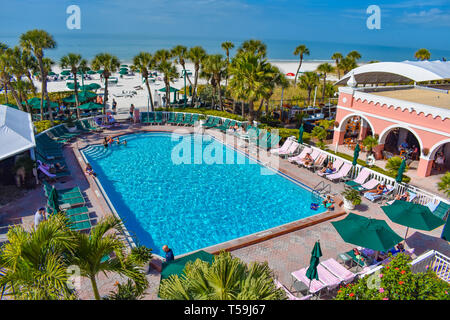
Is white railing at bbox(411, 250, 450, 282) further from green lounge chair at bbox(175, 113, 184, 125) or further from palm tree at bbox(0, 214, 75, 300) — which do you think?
green lounge chair at bbox(175, 113, 184, 125)

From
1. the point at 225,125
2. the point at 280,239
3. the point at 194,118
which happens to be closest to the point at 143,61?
the point at 194,118

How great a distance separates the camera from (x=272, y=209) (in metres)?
14.8

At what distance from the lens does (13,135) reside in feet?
49.0

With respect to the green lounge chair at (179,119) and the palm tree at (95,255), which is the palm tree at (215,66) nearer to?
the green lounge chair at (179,119)

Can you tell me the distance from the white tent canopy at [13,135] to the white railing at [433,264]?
15.5 metres

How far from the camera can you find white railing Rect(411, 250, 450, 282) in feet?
29.4

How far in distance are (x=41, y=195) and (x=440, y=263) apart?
50.6 ft

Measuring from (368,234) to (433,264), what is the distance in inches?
84.3

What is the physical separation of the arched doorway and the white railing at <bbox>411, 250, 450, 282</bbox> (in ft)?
35.5

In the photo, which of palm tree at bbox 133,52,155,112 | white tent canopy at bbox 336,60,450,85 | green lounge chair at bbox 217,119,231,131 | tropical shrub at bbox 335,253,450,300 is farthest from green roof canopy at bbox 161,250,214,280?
palm tree at bbox 133,52,155,112

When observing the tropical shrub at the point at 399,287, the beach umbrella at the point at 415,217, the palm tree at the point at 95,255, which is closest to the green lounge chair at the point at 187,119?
the beach umbrella at the point at 415,217

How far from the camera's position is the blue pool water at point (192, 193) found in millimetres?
13062

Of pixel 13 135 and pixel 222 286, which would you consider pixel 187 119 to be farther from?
pixel 222 286

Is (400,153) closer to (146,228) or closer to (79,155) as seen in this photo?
(146,228)
